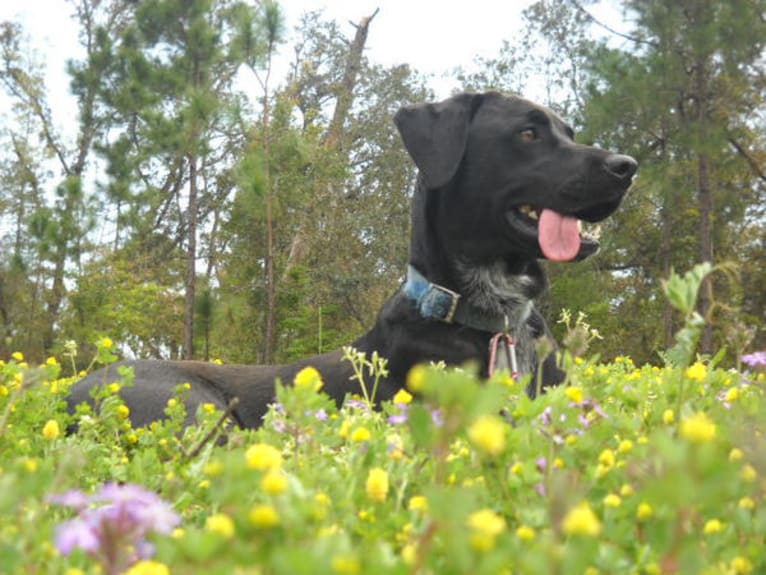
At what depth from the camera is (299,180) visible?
21266 mm

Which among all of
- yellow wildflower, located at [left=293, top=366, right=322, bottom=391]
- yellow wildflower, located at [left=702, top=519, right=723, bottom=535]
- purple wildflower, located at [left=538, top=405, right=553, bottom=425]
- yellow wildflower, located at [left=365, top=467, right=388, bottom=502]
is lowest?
yellow wildflower, located at [left=702, top=519, right=723, bottom=535]

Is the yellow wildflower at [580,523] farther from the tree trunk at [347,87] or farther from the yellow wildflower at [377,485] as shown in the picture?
the tree trunk at [347,87]

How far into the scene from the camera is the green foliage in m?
0.63

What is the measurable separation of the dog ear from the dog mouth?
44 cm

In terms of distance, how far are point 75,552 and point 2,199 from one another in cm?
3404

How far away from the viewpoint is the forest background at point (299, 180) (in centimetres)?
1978

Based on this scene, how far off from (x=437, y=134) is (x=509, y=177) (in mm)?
473

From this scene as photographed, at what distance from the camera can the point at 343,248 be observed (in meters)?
23.3

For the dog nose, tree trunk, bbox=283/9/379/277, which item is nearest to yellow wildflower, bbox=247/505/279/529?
the dog nose

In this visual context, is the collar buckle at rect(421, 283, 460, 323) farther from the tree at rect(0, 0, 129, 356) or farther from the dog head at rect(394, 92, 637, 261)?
the tree at rect(0, 0, 129, 356)

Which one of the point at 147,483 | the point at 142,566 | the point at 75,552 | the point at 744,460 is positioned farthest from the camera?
the point at 147,483

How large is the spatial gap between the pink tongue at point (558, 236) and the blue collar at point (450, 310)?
17.1 inches

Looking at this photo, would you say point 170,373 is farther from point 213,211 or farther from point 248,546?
point 213,211

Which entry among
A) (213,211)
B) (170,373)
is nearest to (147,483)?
(170,373)
